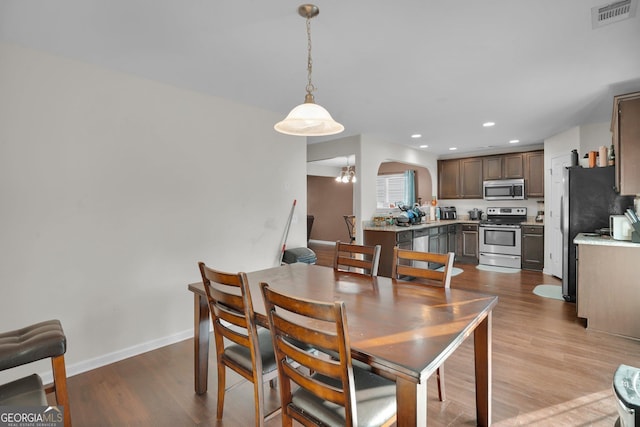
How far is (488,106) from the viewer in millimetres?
3688

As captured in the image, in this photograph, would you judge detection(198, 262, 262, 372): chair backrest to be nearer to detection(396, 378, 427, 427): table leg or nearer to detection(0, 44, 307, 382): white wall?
detection(396, 378, 427, 427): table leg

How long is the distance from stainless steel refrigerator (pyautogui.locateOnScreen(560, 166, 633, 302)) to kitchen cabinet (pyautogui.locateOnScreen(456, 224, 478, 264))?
2424 mm

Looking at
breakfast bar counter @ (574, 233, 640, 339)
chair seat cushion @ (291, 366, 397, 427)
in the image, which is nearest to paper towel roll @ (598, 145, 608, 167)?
breakfast bar counter @ (574, 233, 640, 339)

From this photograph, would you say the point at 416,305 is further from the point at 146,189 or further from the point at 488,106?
the point at 488,106

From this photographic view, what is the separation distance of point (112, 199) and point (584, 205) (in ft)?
17.3

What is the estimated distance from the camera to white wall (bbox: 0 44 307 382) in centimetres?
228

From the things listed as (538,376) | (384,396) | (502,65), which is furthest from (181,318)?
(502,65)

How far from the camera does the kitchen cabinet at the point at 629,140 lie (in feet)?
10.1


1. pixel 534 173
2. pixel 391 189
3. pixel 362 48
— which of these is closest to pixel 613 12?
pixel 362 48

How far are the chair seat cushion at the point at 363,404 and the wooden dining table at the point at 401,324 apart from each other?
20cm

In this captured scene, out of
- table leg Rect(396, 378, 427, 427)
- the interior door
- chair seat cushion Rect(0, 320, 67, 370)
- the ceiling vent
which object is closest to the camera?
table leg Rect(396, 378, 427, 427)

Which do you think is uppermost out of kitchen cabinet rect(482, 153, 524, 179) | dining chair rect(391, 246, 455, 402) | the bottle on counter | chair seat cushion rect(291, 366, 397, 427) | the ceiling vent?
the ceiling vent

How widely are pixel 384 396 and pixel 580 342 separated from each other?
2.71 m

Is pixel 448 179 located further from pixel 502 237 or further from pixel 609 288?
pixel 609 288
